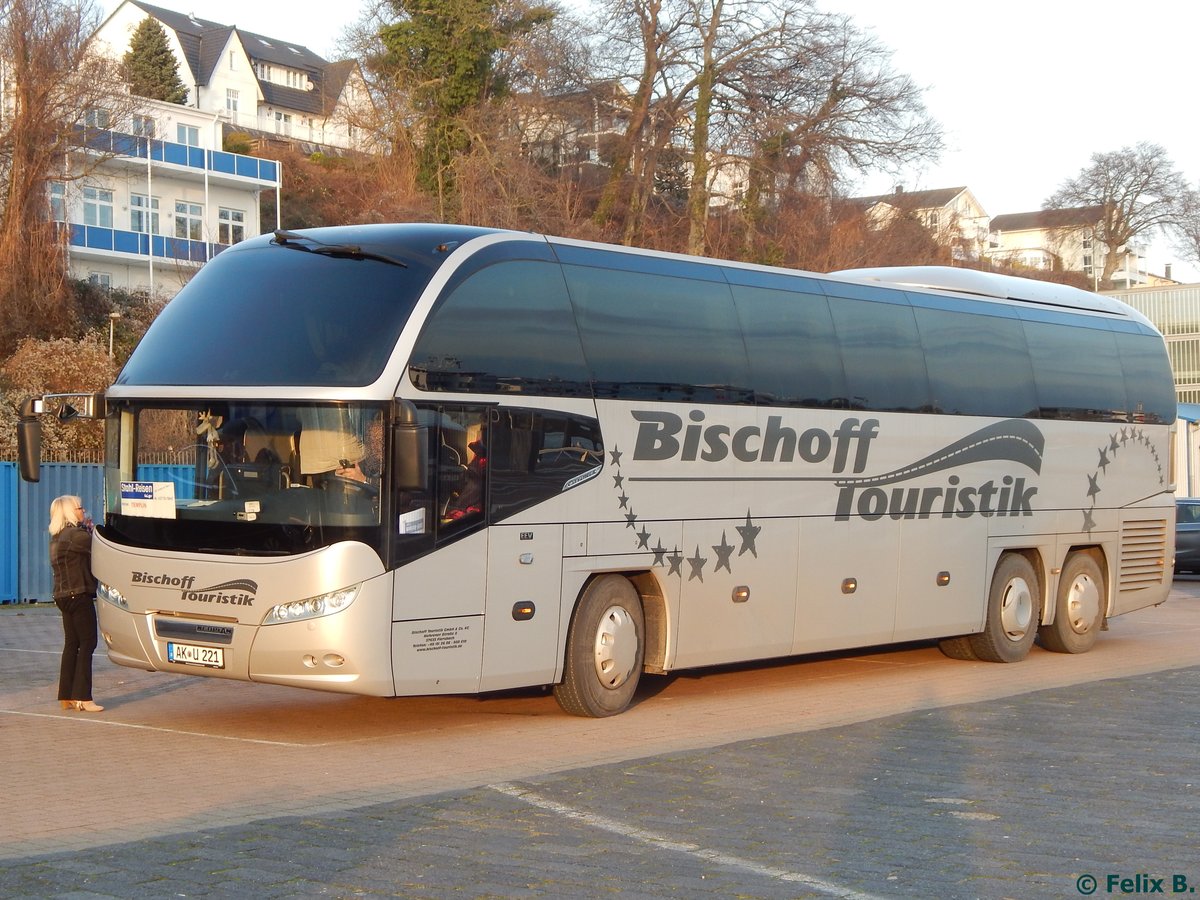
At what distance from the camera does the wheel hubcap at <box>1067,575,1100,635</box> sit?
62.4ft

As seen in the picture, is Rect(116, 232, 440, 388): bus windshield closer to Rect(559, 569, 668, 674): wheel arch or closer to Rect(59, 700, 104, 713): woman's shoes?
Rect(59, 700, 104, 713): woman's shoes

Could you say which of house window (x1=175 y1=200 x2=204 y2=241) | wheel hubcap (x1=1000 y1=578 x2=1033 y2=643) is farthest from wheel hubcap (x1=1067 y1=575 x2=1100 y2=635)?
house window (x1=175 y1=200 x2=204 y2=241)

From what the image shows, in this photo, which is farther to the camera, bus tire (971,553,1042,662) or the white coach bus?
bus tire (971,553,1042,662)

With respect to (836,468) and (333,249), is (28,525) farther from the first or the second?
→ (333,249)

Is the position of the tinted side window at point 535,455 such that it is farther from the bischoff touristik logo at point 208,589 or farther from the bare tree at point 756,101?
the bare tree at point 756,101

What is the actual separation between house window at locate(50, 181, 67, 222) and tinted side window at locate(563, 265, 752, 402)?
30730 mm

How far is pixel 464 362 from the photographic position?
11.7 meters

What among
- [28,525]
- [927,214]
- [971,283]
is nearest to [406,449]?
[971,283]

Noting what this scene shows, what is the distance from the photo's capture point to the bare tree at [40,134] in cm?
3850

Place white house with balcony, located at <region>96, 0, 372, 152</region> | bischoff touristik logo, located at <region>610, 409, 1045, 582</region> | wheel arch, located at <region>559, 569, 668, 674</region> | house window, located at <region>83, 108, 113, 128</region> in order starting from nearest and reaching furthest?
bischoff touristik logo, located at <region>610, 409, 1045, 582</region> → wheel arch, located at <region>559, 569, 668, 674</region> → house window, located at <region>83, 108, 113, 128</region> → white house with balcony, located at <region>96, 0, 372, 152</region>

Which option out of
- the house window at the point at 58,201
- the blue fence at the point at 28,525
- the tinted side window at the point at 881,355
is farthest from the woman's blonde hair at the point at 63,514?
the house window at the point at 58,201

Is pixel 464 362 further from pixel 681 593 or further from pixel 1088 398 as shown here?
pixel 1088 398

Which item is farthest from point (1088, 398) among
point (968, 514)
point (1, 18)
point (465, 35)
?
point (465, 35)

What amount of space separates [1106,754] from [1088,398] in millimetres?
8588
